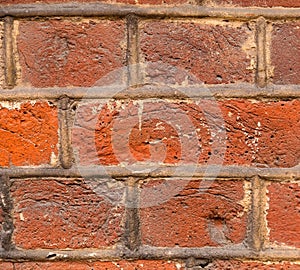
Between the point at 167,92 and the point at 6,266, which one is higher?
the point at 167,92

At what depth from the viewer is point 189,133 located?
550 millimetres

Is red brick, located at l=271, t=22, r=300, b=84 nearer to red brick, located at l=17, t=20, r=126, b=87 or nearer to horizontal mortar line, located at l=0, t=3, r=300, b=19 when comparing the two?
horizontal mortar line, located at l=0, t=3, r=300, b=19

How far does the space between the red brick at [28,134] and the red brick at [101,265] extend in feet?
0.40

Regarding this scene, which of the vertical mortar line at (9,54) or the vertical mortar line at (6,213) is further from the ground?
the vertical mortar line at (9,54)

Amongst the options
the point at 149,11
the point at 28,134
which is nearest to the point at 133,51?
the point at 149,11

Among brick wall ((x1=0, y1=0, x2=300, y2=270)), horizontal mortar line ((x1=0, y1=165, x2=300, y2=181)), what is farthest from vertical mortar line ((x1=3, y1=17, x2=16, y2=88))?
horizontal mortar line ((x1=0, y1=165, x2=300, y2=181))

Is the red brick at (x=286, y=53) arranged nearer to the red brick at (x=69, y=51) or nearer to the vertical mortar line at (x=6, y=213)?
the red brick at (x=69, y=51)

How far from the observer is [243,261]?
0.55 m

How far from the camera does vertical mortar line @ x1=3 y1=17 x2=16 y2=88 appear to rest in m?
0.55

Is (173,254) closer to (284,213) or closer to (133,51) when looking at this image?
(284,213)

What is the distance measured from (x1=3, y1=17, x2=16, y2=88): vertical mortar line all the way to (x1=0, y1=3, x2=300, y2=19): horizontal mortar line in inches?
0.5

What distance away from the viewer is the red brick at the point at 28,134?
550mm

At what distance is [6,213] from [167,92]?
240mm

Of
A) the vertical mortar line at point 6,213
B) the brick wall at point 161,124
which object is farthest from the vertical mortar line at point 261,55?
the vertical mortar line at point 6,213
